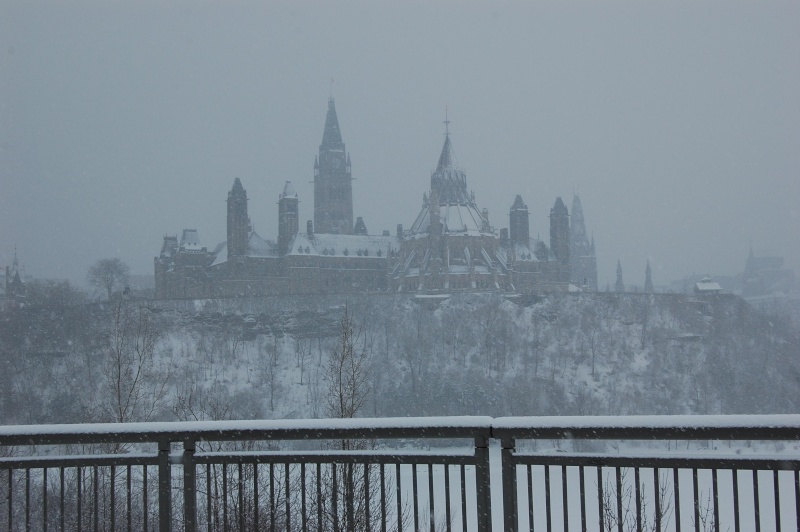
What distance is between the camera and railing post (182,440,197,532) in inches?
190

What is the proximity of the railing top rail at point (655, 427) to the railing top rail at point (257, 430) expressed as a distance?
26cm

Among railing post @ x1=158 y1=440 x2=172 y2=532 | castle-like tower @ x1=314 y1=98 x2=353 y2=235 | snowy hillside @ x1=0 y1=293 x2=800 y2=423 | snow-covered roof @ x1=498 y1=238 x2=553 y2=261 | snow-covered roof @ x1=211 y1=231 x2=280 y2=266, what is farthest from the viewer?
castle-like tower @ x1=314 y1=98 x2=353 y2=235

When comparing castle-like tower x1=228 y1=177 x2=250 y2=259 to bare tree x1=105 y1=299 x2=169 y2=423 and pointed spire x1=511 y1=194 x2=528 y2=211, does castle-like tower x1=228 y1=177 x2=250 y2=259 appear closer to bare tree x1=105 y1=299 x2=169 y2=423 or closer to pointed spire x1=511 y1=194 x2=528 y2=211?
bare tree x1=105 y1=299 x2=169 y2=423

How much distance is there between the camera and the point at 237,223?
103 m

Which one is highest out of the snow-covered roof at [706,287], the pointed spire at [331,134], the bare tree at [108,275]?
the pointed spire at [331,134]

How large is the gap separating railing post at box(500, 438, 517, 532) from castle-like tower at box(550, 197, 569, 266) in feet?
365

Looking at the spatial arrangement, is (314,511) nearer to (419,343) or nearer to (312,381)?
(312,381)

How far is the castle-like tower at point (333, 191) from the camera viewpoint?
134500mm

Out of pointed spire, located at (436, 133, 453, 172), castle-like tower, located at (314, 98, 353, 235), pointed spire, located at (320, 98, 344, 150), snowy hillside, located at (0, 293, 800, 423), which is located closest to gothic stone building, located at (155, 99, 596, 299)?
snowy hillside, located at (0, 293, 800, 423)

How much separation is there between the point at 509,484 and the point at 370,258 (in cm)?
10335

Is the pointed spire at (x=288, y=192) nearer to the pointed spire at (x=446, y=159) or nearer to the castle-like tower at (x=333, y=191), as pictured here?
the castle-like tower at (x=333, y=191)

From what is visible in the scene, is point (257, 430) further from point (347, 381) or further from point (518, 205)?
point (518, 205)

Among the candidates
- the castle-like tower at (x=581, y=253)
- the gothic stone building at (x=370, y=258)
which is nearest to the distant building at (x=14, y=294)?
the gothic stone building at (x=370, y=258)

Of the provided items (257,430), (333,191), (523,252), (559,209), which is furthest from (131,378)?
(333,191)
